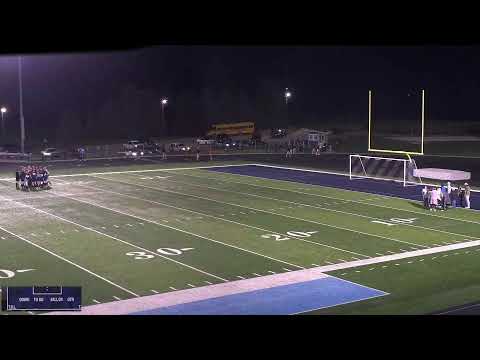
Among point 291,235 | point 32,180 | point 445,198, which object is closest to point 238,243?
point 291,235

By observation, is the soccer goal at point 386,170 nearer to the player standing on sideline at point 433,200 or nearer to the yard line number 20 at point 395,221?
the player standing on sideline at point 433,200

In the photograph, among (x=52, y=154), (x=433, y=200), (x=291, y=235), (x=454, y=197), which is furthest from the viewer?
(x=52, y=154)

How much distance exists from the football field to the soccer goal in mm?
3662

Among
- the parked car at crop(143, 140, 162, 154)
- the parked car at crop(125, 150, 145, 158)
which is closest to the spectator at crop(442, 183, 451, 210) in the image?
the parked car at crop(125, 150, 145, 158)

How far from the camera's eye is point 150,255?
50.1ft

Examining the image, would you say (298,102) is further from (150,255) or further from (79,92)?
(150,255)

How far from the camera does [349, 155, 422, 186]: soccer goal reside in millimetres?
28781

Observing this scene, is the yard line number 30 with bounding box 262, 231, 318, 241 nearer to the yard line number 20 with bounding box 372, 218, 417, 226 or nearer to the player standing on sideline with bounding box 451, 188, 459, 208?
the yard line number 20 with bounding box 372, 218, 417, 226

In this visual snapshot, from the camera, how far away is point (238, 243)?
54.7 feet

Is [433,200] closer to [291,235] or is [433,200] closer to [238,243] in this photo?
[291,235]

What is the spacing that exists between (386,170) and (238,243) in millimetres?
19063
